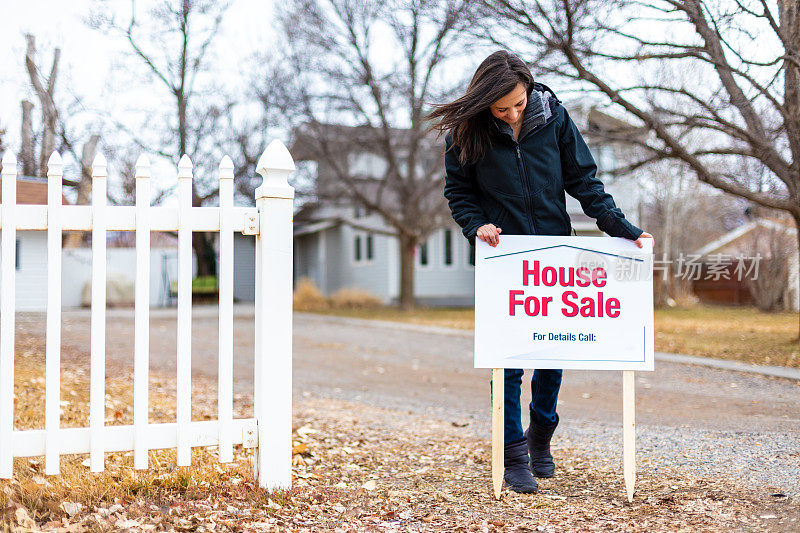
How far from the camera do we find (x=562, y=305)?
347 centimetres

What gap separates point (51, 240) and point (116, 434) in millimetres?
920

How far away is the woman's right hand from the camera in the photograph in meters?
3.40

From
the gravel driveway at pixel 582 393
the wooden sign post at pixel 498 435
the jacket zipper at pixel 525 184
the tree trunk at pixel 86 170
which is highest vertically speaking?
the tree trunk at pixel 86 170

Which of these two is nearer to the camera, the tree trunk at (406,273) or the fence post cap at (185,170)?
the fence post cap at (185,170)

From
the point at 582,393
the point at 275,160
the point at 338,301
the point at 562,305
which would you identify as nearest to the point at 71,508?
the point at 275,160

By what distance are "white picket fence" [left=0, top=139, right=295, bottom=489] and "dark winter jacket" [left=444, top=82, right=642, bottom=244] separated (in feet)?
2.98

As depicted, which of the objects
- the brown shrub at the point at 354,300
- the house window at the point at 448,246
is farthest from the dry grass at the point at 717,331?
the house window at the point at 448,246

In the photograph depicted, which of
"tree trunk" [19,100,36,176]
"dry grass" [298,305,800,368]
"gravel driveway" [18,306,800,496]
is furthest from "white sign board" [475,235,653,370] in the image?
"tree trunk" [19,100,36,176]

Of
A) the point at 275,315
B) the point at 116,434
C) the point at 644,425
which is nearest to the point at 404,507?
the point at 275,315

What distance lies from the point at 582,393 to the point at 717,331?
8.25 meters

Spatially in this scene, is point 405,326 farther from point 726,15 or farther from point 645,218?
point 645,218

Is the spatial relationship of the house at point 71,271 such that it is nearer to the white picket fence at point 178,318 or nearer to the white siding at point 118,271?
the white siding at point 118,271

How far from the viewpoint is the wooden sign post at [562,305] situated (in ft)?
11.2

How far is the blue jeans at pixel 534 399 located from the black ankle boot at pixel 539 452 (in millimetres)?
56
